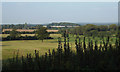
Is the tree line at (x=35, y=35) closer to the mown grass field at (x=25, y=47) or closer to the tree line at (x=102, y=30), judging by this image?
the mown grass field at (x=25, y=47)

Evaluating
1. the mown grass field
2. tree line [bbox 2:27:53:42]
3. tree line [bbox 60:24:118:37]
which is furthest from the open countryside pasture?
tree line [bbox 60:24:118:37]

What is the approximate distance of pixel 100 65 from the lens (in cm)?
472

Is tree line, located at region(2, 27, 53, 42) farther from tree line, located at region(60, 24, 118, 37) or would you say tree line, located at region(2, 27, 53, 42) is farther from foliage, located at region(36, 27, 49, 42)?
tree line, located at region(60, 24, 118, 37)

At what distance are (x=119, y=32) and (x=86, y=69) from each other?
114 inches

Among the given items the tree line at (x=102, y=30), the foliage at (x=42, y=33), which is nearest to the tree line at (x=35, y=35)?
the foliage at (x=42, y=33)

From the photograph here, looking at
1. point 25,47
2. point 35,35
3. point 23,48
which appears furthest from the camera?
point 35,35

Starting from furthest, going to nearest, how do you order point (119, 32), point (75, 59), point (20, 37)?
1. point (20, 37)
2. point (119, 32)
3. point (75, 59)

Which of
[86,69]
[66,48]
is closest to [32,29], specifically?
[66,48]

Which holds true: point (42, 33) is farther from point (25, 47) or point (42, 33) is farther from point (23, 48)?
point (23, 48)

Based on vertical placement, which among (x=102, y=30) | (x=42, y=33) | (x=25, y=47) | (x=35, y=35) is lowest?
(x=25, y=47)

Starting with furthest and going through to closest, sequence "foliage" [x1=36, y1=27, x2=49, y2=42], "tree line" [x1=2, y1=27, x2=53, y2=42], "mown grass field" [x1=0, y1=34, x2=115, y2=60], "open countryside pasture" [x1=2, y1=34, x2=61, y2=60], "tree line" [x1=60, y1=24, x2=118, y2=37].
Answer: "foliage" [x1=36, y1=27, x2=49, y2=42], "tree line" [x1=2, y1=27, x2=53, y2=42], "open countryside pasture" [x1=2, y1=34, x2=61, y2=60], "mown grass field" [x1=0, y1=34, x2=115, y2=60], "tree line" [x1=60, y1=24, x2=118, y2=37]

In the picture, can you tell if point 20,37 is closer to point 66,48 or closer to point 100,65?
point 66,48

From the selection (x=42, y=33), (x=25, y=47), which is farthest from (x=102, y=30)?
(x=42, y=33)

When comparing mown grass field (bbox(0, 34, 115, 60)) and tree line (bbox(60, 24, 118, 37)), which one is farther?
mown grass field (bbox(0, 34, 115, 60))
